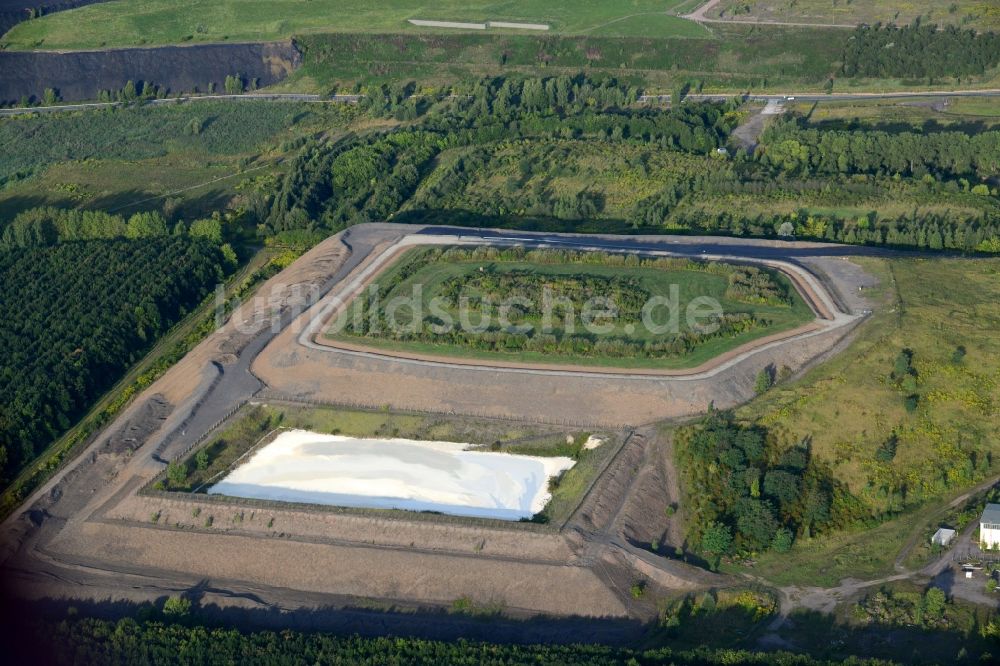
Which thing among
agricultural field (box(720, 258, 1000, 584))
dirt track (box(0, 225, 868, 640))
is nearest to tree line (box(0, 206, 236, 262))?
dirt track (box(0, 225, 868, 640))

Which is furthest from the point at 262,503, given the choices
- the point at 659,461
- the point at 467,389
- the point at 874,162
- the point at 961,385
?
the point at 874,162

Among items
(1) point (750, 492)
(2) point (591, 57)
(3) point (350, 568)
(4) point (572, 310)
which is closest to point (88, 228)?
(4) point (572, 310)

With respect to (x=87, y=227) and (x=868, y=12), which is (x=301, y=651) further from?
(x=868, y=12)

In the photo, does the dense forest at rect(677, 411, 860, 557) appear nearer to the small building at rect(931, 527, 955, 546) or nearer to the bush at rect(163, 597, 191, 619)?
the small building at rect(931, 527, 955, 546)

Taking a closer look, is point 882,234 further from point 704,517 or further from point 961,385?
point 704,517

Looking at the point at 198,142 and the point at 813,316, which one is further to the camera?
the point at 198,142
